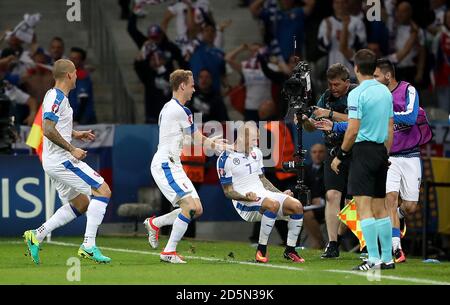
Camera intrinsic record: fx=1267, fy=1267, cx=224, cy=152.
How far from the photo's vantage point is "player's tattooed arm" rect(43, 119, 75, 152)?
13367mm

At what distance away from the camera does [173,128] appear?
45.4ft

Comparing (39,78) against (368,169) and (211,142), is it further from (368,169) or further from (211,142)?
(368,169)

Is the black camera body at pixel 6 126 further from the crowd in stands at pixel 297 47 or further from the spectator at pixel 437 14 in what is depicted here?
the spectator at pixel 437 14

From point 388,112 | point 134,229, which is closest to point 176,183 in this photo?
point 388,112

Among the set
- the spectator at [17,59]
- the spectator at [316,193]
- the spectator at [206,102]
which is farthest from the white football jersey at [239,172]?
the spectator at [17,59]

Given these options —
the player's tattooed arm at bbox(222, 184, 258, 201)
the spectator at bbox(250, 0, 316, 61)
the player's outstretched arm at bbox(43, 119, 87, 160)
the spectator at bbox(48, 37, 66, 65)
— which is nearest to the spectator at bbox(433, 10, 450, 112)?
the spectator at bbox(250, 0, 316, 61)

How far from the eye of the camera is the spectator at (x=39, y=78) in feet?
68.1

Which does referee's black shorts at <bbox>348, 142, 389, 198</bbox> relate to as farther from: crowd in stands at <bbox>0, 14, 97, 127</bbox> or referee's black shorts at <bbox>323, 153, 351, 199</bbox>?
crowd in stands at <bbox>0, 14, 97, 127</bbox>

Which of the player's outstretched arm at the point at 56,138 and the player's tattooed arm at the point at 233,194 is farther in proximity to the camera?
the player's tattooed arm at the point at 233,194

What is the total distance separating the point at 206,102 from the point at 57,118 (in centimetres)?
761

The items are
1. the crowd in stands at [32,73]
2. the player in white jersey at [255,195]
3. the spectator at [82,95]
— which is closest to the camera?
the player in white jersey at [255,195]

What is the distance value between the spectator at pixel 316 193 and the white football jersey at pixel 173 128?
431 centimetres
